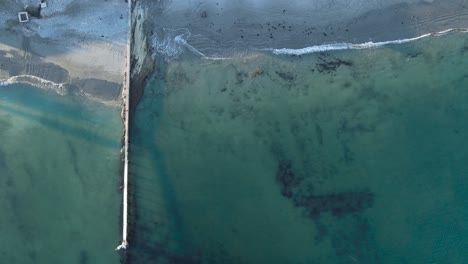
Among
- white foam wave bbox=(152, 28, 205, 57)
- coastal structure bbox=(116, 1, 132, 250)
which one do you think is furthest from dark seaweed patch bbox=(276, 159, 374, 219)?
white foam wave bbox=(152, 28, 205, 57)

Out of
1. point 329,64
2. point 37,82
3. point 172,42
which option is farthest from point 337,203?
point 37,82

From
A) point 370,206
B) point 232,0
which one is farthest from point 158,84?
point 370,206

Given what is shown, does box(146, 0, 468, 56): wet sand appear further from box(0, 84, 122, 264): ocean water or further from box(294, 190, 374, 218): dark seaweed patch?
box(294, 190, 374, 218): dark seaweed patch

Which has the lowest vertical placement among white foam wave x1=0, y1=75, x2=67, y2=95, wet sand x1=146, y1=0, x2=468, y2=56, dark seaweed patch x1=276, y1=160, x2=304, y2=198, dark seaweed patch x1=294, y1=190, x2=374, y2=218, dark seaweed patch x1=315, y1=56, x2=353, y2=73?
dark seaweed patch x1=294, y1=190, x2=374, y2=218

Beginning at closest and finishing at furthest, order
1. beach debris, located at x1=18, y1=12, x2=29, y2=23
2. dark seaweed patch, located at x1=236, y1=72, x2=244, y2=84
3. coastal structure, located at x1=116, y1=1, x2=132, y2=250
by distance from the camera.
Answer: coastal structure, located at x1=116, y1=1, x2=132, y2=250 → beach debris, located at x1=18, y1=12, x2=29, y2=23 → dark seaweed patch, located at x1=236, y1=72, x2=244, y2=84

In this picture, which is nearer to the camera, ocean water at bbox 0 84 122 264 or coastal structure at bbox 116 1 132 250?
coastal structure at bbox 116 1 132 250

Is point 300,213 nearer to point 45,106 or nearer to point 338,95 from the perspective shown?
point 338,95

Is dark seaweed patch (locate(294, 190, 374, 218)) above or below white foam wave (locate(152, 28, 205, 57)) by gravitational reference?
below
